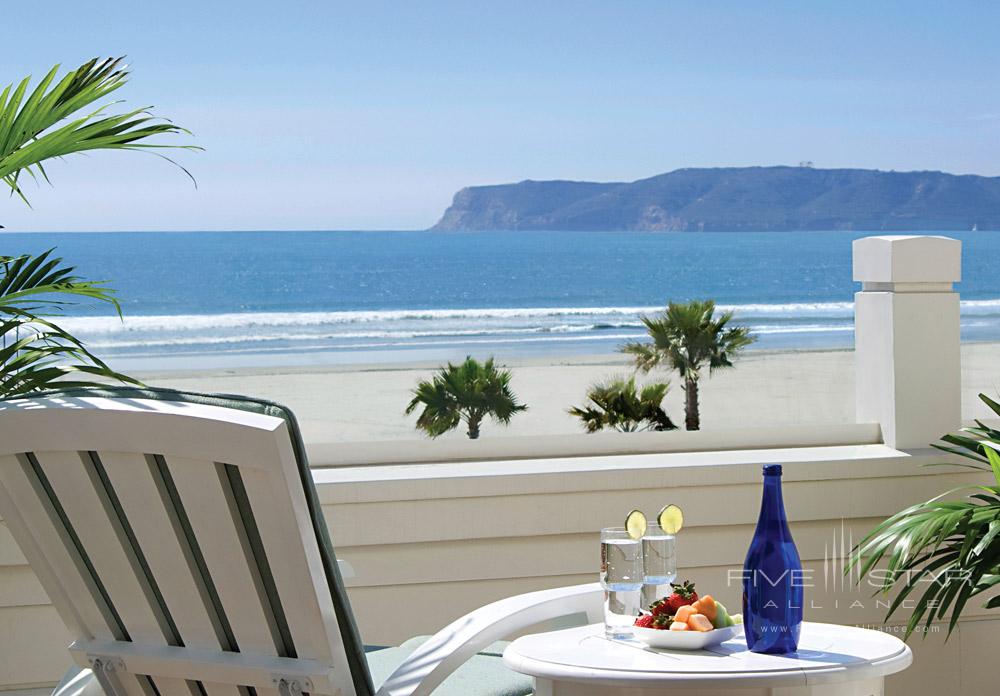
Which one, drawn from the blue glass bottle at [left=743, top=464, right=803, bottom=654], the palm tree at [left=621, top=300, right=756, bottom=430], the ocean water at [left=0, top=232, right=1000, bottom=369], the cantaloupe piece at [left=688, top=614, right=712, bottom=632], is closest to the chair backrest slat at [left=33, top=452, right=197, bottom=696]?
the cantaloupe piece at [left=688, top=614, right=712, bottom=632]

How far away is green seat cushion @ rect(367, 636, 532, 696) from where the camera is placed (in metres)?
2.21

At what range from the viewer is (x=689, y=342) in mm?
4086

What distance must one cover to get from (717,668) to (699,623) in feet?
0.52

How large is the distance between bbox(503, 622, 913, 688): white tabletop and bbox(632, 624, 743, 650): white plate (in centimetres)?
1

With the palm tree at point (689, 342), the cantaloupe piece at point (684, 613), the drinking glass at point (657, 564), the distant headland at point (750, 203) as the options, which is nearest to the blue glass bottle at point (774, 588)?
the cantaloupe piece at point (684, 613)

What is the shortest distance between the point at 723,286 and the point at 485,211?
528 centimetres

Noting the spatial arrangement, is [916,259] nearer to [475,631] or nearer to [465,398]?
[465,398]

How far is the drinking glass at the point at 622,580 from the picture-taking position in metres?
2.06

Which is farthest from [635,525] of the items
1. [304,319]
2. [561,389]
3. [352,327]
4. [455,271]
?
[455,271]

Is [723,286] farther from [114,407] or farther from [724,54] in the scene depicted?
[114,407]

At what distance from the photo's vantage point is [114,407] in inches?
66.5

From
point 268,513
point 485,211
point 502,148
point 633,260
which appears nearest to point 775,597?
point 268,513

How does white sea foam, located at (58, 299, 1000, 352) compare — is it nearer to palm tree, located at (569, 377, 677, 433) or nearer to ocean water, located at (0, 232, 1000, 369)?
ocean water, located at (0, 232, 1000, 369)

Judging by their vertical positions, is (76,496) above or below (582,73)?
below
